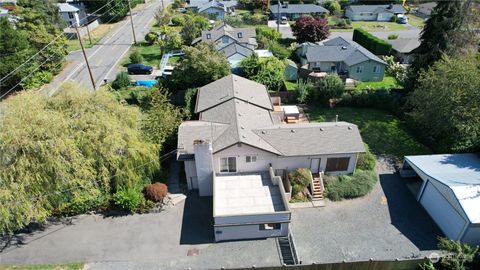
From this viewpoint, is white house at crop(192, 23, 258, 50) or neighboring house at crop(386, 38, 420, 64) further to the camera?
white house at crop(192, 23, 258, 50)

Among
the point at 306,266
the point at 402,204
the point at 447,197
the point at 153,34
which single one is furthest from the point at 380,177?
the point at 153,34

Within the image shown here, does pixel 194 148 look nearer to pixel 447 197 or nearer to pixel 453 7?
pixel 447 197

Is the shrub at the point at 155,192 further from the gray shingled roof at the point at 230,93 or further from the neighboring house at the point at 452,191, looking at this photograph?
the neighboring house at the point at 452,191

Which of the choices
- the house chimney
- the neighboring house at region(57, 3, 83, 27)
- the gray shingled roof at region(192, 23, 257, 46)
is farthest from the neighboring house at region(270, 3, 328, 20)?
the house chimney

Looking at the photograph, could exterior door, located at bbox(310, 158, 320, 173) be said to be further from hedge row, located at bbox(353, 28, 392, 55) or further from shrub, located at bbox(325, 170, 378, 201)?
hedge row, located at bbox(353, 28, 392, 55)

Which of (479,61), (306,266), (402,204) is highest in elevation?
(479,61)

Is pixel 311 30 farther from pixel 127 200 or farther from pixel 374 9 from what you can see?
pixel 127 200

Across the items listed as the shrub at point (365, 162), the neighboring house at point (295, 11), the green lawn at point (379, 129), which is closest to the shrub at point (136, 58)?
the green lawn at point (379, 129)
